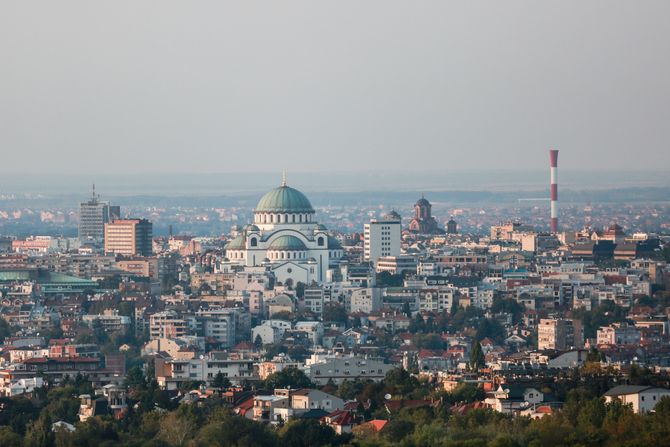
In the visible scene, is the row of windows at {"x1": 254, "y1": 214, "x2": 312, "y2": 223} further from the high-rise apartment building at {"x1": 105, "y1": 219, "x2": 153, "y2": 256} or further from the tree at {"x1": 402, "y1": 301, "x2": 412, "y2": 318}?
the tree at {"x1": 402, "y1": 301, "x2": 412, "y2": 318}

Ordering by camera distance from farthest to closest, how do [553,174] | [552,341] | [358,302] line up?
[553,174], [358,302], [552,341]

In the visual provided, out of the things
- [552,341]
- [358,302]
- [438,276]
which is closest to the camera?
[552,341]

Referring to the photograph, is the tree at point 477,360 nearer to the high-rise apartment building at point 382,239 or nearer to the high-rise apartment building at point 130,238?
the high-rise apartment building at point 382,239

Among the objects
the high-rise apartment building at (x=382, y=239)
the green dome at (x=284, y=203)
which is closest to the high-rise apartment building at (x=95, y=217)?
the high-rise apartment building at (x=382, y=239)

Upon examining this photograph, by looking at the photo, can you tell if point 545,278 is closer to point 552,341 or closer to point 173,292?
point 173,292

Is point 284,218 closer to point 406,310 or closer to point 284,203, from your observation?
point 284,203

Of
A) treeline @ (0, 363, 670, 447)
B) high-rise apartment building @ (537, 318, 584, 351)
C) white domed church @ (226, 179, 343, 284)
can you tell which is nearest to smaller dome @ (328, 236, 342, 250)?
white domed church @ (226, 179, 343, 284)

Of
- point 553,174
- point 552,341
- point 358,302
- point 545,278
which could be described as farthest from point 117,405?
point 553,174
